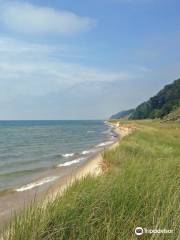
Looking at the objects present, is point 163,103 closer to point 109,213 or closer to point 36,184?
point 36,184

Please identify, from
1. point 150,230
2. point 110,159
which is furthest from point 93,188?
point 110,159

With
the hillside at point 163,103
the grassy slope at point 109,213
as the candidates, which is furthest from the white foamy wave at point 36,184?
the hillside at point 163,103

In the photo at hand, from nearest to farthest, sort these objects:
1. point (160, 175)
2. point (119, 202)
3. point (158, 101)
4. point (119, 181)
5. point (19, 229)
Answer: point (19, 229) < point (119, 202) < point (119, 181) < point (160, 175) < point (158, 101)

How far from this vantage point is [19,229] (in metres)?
5.13

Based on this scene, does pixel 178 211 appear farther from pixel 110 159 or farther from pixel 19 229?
pixel 110 159

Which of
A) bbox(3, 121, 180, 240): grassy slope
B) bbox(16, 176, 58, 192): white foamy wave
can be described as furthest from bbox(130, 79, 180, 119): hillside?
bbox(3, 121, 180, 240): grassy slope

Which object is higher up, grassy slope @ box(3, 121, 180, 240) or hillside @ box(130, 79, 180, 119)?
hillside @ box(130, 79, 180, 119)

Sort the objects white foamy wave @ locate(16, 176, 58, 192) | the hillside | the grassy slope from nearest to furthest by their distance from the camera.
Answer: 1. the grassy slope
2. white foamy wave @ locate(16, 176, 58, 192)
3. the hillside

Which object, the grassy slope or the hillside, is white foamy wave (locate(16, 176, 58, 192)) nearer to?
the grassy slope

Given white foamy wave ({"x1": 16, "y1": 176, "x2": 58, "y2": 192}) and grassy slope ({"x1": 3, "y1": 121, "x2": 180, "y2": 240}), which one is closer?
grassy slope ({"x1": 3, "y1": 121, "x2": 180, "y2": 240})

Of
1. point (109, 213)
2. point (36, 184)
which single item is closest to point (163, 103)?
point (36, 184)

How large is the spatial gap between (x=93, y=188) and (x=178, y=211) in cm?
163

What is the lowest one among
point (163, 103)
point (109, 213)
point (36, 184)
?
point (36, 184)

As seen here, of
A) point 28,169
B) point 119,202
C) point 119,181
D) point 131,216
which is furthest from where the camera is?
point 28,169
